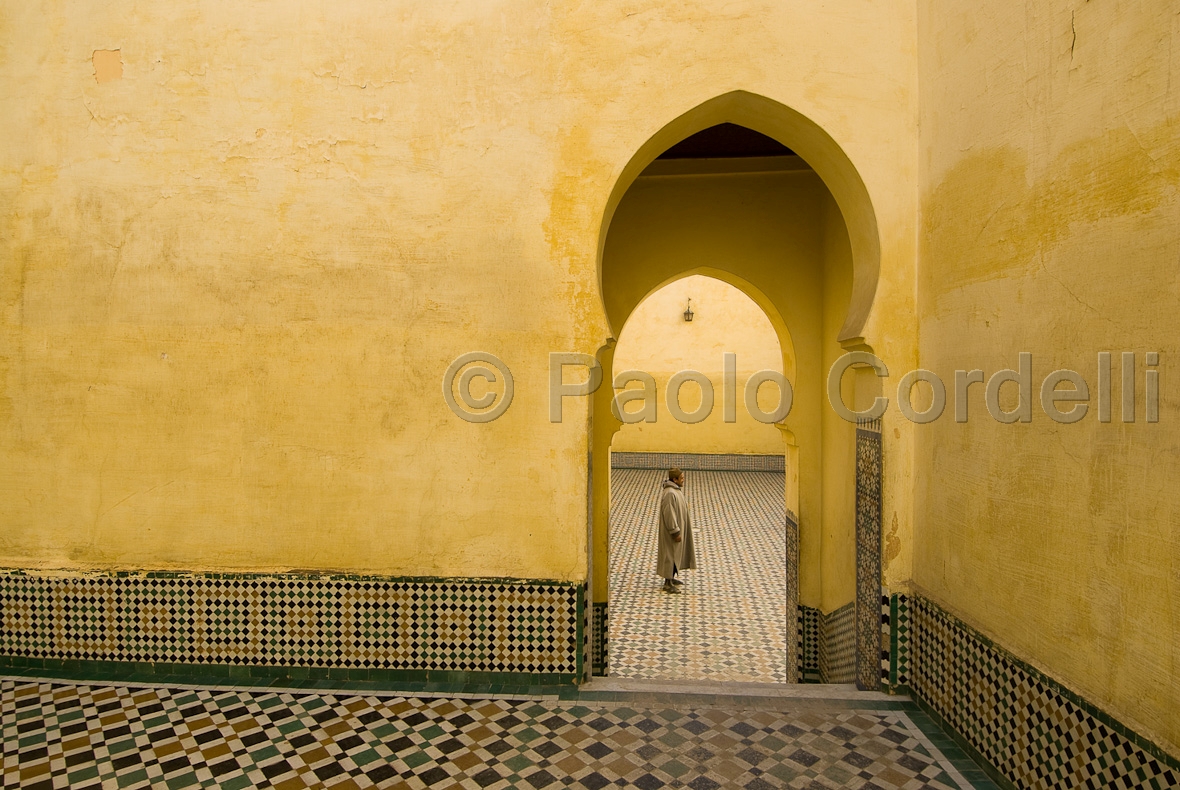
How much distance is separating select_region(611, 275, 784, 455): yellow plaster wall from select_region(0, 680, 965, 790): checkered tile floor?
9311 millimetres

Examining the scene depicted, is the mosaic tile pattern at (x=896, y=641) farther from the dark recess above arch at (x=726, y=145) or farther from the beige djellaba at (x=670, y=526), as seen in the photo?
the beige djellaba at (x=670, y=526)

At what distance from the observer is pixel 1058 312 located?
183cm

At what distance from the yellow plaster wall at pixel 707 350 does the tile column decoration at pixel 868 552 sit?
8.76 m

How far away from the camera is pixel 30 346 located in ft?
9.25

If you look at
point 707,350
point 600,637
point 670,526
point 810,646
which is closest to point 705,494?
point 707,350

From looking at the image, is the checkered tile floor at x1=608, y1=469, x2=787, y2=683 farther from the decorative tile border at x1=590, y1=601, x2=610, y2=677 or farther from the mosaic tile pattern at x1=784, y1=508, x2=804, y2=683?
the decorative tile border at x1=590, y1=601, x2=610, y2=677

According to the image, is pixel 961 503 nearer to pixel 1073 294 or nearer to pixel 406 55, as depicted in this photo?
pixel 1073 294

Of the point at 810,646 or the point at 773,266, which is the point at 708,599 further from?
the point at 773,266

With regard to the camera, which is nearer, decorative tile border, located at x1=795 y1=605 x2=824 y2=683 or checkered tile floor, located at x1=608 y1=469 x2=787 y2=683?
decorative tile border, located at x1=795 y1=605 x2=824 y2=683

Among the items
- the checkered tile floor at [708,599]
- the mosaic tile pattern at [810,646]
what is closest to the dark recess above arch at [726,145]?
the mosaic tile pattern at [810,646]

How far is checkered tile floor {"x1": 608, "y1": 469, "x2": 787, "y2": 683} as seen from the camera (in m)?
4.46

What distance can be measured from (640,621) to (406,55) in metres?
3.99

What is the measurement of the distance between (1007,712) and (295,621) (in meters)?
2.37

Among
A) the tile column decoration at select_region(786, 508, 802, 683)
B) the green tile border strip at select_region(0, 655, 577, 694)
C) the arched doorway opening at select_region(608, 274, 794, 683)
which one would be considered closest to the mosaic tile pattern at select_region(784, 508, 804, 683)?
the tile column decoration at select_region(786, 508, 802, 683)
